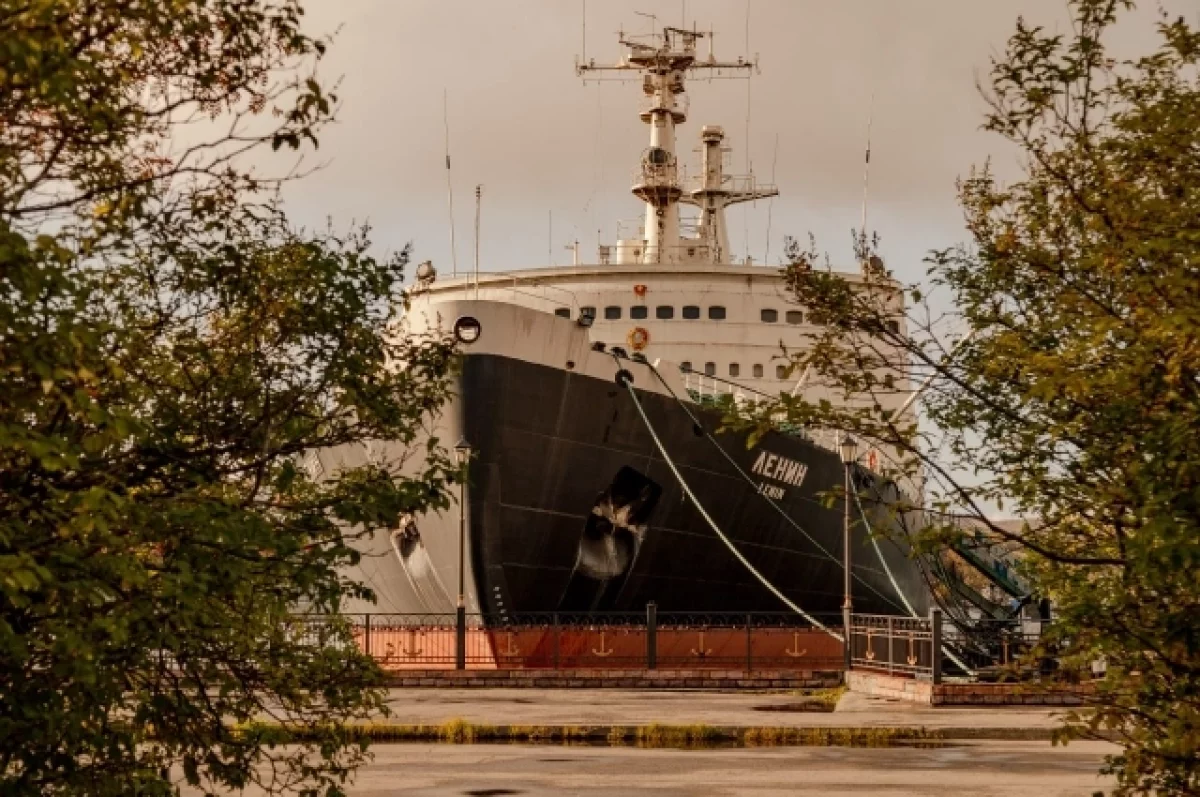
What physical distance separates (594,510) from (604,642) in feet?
7.58

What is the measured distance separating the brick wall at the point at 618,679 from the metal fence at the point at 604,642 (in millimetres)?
441

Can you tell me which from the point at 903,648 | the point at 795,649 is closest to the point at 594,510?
the point at 795,649

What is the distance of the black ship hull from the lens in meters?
26.7

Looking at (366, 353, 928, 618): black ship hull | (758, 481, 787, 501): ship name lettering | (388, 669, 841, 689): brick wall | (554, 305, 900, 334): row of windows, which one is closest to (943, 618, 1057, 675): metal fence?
(366, 353, 928, 618): black ship hull

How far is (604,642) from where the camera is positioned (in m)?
27.9

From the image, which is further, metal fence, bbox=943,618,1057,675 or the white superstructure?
the white superstructure

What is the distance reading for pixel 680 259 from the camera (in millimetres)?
42562

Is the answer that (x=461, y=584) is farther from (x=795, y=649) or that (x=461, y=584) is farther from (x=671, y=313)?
(x=671, y=313)

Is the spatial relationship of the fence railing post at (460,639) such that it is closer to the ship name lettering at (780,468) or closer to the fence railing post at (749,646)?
the fence railing post at (749,646)

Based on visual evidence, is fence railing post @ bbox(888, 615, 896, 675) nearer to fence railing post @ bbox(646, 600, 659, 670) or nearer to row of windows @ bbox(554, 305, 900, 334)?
fence railing post @ bbox(646, 600, 659, 670)

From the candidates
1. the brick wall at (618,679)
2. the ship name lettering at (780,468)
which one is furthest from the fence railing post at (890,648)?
the ship name lettering at (780,468)

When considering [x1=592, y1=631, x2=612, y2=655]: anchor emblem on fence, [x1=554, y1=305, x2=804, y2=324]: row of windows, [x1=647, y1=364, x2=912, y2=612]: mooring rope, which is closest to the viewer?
[x1=592, y1=631, x2=612, y2=655]: anchor emblem on fence

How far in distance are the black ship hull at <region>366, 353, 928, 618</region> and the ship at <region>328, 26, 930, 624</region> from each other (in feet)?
0.11

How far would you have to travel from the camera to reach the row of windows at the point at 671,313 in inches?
1410
